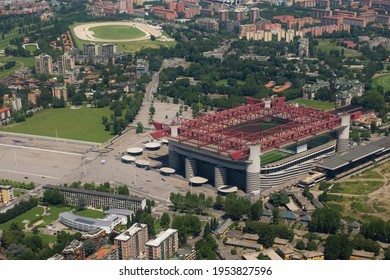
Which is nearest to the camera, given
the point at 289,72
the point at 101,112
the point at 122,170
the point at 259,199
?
the point at 259,199

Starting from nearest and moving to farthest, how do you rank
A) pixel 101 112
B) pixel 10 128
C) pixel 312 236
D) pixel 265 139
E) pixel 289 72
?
pixel 312 236 < pixel 265 139 < pixel 10 128 < pixel 101 112 < pixel 289 72

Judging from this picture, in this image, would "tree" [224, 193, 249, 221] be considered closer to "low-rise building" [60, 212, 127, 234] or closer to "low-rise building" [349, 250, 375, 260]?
"low-rise building" [60, 212, 127, 234]

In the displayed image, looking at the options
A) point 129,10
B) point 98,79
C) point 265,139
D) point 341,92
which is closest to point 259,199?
point 265,139

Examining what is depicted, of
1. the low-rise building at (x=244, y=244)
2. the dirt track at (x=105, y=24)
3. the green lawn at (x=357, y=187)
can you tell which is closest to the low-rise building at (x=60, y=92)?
the dirt track at (x=105, y=24)

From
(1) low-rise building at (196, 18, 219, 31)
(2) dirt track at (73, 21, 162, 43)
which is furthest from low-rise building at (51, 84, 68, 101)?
(1) low-rise building at (196, 18, 219, 31)

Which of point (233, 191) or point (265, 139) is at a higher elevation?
point (265, 139)

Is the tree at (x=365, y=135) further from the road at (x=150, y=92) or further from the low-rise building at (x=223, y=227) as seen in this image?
the low-rise building at (x=223, y=227)

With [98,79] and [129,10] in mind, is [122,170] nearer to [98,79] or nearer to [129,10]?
[98,79]

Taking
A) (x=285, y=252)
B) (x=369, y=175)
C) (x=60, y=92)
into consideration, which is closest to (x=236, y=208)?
(x=285, y=252)
